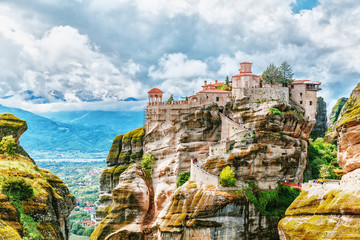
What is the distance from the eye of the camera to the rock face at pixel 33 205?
A: 35219mm

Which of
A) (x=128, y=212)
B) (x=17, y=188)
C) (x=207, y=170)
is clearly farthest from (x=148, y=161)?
(x=17, y=188)

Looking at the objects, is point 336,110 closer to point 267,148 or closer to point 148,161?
point 267,148

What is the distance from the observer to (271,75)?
72.2 m

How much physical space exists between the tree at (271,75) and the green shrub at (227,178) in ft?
77.4

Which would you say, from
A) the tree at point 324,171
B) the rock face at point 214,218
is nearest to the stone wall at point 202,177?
the rock face at point 214,218

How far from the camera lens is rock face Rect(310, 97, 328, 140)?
352 ft

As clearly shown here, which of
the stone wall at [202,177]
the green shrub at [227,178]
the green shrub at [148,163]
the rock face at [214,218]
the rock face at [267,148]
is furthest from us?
the green shrub at [148,163]

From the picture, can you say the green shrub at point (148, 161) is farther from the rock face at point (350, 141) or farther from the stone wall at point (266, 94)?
the rock face at point (350, 141)

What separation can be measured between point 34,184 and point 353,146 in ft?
117

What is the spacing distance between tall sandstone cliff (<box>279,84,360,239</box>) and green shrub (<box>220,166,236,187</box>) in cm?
1700

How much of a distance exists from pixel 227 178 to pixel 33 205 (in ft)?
98.5

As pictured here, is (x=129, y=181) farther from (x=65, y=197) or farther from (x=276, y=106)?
(x=276, y=106)

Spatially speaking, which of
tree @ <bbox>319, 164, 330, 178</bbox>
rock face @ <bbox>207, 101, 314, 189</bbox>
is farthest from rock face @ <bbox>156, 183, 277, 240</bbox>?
tree @ <bbox>319, 164, 330, 178</bbox>

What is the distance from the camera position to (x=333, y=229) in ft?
110
